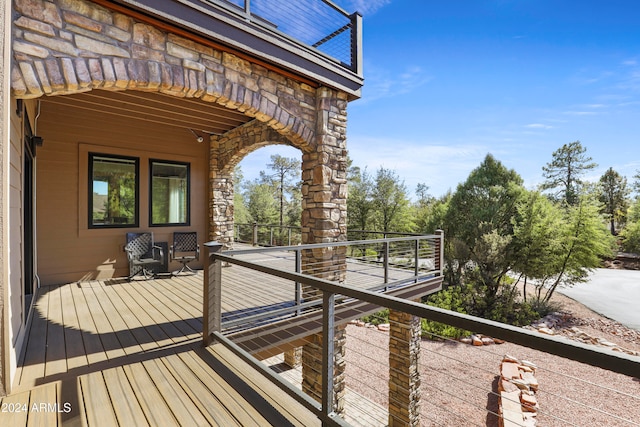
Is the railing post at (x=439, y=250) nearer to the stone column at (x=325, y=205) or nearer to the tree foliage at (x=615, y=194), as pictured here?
the stone column at (x=325, y=205)

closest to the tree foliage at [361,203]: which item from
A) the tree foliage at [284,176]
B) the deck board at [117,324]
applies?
the tree foliage at [284,176]

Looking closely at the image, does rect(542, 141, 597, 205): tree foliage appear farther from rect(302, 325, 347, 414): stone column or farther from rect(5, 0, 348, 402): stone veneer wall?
rect(5, 0, 348, 402): stone veneer wall

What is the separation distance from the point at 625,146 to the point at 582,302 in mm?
30117

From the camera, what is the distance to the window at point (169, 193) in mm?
6637

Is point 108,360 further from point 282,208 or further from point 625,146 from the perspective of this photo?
point 625,146

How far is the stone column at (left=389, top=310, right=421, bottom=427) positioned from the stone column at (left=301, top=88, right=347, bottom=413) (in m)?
1.60

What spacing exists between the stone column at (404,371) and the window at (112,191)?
5.73 m

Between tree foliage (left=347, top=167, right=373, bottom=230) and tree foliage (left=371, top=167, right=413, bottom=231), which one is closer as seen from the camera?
tree foliage (left=371, top=167, right=413, bottom=231)

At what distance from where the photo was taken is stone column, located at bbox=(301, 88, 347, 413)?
493 centimetres

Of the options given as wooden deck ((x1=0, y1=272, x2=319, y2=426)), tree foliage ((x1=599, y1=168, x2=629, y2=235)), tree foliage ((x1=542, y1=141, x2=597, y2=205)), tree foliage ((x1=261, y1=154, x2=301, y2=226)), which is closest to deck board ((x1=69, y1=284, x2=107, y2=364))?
wooden deck ((x1=0, y1=272, x2=319, y2=426))

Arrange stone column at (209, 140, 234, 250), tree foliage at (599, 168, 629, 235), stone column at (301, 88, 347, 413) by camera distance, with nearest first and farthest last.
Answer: stone column at (301, 88, 347, 413) < stone column at (209, 140, 234, 250) < tree foliage at (599, 168, 629, 235)

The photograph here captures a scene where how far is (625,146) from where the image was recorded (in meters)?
32.5

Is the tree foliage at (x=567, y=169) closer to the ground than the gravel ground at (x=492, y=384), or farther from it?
farther from it

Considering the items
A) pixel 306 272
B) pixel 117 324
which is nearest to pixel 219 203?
pixel 306 272
